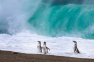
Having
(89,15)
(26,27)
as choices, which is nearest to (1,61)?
(26,27)

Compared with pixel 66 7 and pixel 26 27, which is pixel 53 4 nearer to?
pixel 66 7

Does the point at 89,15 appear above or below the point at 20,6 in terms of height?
below

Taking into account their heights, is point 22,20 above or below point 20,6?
below

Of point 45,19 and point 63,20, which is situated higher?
point 45,19

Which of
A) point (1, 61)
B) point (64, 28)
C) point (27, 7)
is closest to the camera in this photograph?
point (1, 61)

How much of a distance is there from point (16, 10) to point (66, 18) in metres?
5.77

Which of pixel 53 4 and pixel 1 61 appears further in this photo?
pixel 53 4

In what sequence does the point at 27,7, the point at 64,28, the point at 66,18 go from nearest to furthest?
the point at 64,28
the point at 66,18
the point at 27,7

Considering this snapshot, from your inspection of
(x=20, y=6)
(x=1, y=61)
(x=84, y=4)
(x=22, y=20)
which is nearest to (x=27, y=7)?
(x=20, y=6)

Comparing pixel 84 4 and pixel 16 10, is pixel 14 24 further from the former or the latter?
pixel 84 4

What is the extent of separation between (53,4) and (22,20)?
4.87 m

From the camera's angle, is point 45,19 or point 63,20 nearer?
point 63,20

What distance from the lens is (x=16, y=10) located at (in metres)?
26.5

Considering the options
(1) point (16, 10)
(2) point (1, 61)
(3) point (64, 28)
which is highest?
(1) point (16, 10)
